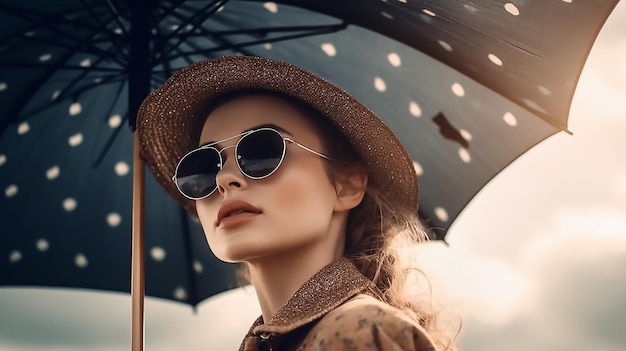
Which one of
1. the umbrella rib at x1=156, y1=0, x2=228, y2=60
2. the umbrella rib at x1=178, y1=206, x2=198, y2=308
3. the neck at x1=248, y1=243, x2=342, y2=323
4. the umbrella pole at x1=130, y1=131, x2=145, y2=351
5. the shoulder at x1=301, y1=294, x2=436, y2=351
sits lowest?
the umbrella rib at x1=178, y1=206, x2=198, y2=308

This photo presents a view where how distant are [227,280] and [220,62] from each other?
1212mm

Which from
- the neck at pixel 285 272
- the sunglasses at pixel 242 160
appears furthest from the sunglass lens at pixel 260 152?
the neck at pixel 285 272

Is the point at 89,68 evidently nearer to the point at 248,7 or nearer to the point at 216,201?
the point at 248,7

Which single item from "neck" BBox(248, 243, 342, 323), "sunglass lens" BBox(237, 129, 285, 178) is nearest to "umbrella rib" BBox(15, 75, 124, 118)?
"sunglass lens" BBox(237, 129, 285, 178)

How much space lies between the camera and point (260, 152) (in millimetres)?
1844

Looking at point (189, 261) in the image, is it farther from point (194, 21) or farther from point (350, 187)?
point (350, 187)

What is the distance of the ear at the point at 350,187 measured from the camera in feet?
6.62

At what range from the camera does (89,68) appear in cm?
270

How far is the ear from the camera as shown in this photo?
2.02 m

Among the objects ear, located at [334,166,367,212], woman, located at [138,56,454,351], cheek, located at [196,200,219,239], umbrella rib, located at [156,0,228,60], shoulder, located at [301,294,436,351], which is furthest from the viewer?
umbrella rib, located at [156,0,228,60]

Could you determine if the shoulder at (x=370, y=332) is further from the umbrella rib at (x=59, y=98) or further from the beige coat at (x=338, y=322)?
the umbrella rib at (x=59, y=98)

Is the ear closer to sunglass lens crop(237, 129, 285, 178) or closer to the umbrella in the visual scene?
sunglass lens crop(237, 129, 285, 178)

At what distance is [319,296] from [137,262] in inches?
35.2

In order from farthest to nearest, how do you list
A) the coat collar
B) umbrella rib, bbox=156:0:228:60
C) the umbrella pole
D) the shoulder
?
umbrella rib, bbox=156:0:228:60 → the umbrella pole → the coat collar → the shoulder
